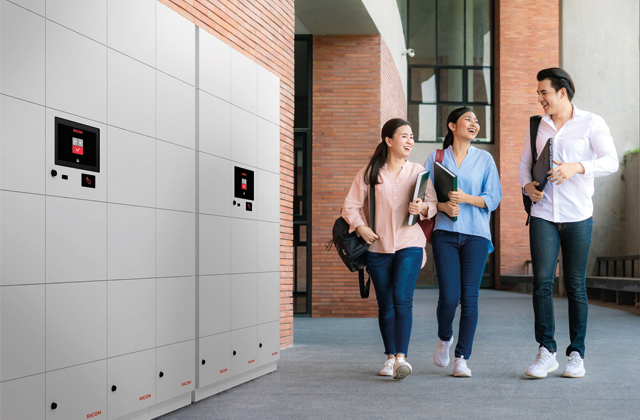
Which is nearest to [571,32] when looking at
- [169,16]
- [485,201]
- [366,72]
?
[366,72]

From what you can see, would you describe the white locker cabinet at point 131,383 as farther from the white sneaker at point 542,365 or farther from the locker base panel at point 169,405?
the white sneaker at point 542,365

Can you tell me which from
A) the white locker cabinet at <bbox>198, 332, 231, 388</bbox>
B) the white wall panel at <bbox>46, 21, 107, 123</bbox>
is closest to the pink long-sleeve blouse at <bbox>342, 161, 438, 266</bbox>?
the white locker cabinet at <bbox>198, 332, 231, 388</bbox>

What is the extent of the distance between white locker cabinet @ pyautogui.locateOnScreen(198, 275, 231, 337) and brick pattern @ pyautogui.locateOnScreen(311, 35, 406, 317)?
21.8 ft

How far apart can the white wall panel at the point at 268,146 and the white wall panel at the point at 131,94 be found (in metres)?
1.63

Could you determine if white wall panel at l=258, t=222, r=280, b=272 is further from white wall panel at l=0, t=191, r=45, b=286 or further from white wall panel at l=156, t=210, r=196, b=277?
white wall panel at l=0, t=191, r=45, b=286

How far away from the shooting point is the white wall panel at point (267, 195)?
5.51 meters

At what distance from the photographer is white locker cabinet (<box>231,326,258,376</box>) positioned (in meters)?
5.00

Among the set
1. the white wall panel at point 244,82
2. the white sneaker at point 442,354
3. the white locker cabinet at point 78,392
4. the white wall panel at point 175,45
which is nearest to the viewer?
the white locker cabinet at point 78,392

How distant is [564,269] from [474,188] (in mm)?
884

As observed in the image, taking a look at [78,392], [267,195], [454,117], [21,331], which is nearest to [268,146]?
[267,195]

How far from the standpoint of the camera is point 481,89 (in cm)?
2386

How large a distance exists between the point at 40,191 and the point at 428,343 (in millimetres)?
5575

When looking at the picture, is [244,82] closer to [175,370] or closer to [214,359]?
[214,359]

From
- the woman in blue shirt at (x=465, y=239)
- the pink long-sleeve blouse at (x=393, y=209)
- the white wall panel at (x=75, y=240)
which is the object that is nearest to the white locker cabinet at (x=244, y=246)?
the pink long-sleeve blouse at (x=393, y=209)
